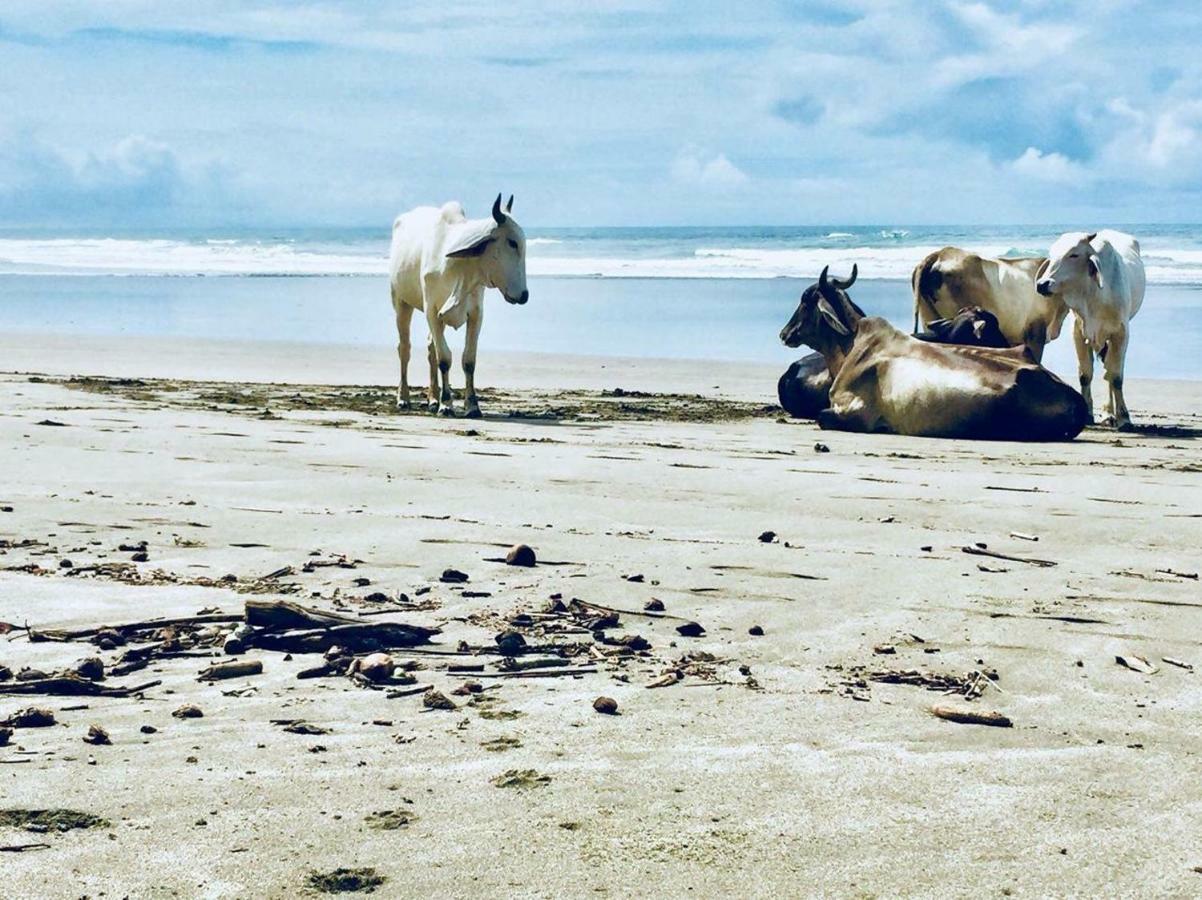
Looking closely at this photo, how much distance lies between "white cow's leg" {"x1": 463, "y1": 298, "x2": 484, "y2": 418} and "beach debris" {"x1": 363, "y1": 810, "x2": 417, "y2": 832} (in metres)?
9.50

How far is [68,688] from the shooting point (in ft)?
15.3

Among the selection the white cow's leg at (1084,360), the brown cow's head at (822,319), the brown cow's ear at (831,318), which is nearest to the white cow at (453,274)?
the brown cow's head at (822,319)

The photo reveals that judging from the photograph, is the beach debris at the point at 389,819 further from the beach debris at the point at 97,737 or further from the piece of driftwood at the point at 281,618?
the piece of driftwood at the point at 281,618

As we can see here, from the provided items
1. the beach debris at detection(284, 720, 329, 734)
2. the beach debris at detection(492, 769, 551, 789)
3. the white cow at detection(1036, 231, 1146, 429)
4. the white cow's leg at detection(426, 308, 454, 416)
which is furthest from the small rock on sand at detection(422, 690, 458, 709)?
the white cow at detection(1036, 231, 1146, 429)

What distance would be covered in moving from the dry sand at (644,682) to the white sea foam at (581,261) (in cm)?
3284

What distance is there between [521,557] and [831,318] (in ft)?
24.3

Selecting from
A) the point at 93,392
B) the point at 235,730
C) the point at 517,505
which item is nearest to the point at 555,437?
the point at 517,505

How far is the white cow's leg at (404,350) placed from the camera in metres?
14.0

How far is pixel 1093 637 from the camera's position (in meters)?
5.51

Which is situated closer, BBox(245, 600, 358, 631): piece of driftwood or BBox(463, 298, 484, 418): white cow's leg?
BBox(245, 600, 358, 631): piece of driftwood

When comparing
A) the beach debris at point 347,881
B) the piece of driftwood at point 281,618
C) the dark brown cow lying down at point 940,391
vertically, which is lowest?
the beach debris at point 347,881

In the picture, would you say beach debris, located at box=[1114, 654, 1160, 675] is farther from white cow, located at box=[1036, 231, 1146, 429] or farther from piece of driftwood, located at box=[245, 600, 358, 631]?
white cow, located at box=[1036, 231, 1146, 429]

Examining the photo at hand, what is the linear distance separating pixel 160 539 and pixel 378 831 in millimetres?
3710

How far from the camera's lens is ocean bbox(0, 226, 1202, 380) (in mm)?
23016
